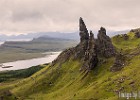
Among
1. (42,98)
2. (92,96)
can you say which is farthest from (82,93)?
(42,98)

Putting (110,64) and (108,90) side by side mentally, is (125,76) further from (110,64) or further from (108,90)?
(110,64)

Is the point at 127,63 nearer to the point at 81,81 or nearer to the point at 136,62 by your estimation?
the point at 136,62

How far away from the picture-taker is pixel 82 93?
16788cm

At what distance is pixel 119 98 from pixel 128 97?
472 centimetres

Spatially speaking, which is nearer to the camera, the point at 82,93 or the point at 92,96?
the point at 92,96

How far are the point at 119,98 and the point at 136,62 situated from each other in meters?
61.7

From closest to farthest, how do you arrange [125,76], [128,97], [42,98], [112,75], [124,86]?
[128,97] → [124,86] → [125,76] → [112,75] → [42,98]

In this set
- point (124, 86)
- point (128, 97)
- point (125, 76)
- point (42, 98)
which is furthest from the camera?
point (42, 98)

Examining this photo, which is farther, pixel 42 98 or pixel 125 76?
pixel 42 98

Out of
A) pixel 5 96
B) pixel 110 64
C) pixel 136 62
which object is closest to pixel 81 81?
pixel 110 64

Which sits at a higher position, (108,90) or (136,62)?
(136,62)

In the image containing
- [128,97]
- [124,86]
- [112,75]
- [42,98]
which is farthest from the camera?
[42,98]

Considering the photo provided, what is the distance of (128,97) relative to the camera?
126 meters

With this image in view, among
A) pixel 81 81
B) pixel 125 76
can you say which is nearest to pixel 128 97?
pixel 125 76
